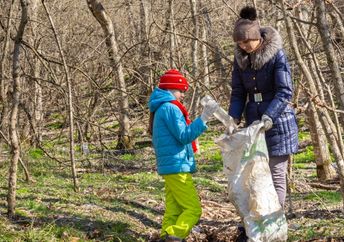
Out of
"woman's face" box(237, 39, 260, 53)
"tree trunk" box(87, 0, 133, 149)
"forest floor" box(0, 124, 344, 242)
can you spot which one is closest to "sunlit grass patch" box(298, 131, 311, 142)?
"forest floor" box(0, 124, 344, 242)

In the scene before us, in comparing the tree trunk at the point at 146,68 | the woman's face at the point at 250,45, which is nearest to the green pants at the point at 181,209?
the woman's face at the point at 250,45

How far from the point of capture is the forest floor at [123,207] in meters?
5.20

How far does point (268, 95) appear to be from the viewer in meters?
4.76

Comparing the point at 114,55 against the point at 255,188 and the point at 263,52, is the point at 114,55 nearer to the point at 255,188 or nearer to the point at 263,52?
the point at 263,52

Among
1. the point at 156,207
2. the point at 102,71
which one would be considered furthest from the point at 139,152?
the point at 156,207

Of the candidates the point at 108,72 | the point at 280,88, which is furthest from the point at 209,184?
the point at 108,72

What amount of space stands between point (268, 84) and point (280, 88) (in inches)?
5.9

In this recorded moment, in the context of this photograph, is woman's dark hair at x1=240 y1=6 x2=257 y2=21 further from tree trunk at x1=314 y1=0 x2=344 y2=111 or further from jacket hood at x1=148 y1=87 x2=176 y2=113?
jacket hood at x1=148 y1=87 x2=176 y2=113

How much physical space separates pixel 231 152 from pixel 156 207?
2.03 meters

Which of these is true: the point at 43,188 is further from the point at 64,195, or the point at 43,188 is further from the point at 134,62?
the point at 134,62

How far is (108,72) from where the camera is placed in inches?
495

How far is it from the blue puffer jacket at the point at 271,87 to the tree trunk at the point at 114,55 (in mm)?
6565

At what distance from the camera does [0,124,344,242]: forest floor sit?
17.1 feet

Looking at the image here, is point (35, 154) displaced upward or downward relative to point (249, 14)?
downward
